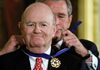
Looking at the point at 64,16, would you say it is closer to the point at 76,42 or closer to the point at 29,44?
the point at 76,42

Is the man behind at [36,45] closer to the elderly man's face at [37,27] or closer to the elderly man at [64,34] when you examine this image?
the elderly man's face at [37,27]

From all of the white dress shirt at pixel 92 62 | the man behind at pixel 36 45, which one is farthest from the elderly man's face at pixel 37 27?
the white dress shirt at pixel 92 62

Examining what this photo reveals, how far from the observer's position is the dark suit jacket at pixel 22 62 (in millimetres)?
2185

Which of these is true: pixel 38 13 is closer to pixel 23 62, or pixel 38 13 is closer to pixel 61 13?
pixel 23 62

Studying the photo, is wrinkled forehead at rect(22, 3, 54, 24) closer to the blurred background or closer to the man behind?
the man behind

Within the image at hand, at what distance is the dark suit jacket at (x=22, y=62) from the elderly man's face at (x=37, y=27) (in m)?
0.10

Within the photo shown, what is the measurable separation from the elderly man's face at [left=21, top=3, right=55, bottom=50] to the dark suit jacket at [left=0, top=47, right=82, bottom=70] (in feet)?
0.34

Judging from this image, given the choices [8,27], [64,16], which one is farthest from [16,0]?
[64,16]

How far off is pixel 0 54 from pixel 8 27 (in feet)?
4.63

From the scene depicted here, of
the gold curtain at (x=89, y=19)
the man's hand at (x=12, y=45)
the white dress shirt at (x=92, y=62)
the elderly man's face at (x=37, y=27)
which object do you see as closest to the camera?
the elderly man's face at (x=37, y=27)

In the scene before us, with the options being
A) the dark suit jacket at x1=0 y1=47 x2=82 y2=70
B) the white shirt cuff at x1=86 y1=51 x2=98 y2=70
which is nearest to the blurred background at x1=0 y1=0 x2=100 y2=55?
the white shirt cuff at x1=86 y1=51 x2=98 y2=70

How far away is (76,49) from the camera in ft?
8.33

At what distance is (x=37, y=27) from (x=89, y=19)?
5.59 ft

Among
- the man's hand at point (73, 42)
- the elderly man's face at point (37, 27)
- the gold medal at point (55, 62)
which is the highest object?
the elderly man's face at point (37, 27)
